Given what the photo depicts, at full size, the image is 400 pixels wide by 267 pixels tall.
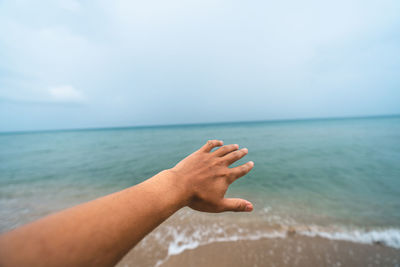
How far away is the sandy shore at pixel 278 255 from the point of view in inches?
109

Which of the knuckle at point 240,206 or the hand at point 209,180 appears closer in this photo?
the hand at point 209,180

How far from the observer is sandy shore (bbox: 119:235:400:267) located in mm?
2779

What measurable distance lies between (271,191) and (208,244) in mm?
4235

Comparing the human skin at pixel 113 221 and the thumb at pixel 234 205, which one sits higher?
the human skin at pixel 113 221

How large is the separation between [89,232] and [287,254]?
3669 mm

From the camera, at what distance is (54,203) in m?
5.95

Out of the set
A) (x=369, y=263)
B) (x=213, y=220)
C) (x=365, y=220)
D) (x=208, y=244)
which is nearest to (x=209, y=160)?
(x=208, y=244)

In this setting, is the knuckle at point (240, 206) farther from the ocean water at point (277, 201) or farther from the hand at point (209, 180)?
the ocean water at point (277, 201)

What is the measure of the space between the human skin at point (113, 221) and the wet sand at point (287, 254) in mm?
1933

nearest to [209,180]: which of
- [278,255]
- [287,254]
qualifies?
[278,255]

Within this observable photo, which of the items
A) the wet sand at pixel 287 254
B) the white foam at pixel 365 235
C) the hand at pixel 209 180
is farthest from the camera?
the white foam at pixel 365 235

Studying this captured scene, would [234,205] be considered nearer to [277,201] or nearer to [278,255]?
[278,255]

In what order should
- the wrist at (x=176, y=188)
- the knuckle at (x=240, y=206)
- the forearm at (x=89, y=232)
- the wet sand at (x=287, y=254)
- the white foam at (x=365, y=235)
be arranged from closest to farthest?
the forearm at (x=89, y=232) < the wrist at (x=176, y=188) < the knuckle at (x=240, y=206) < the wet sand at (x=287, y=254) < the white foam at (x=365, y=235)

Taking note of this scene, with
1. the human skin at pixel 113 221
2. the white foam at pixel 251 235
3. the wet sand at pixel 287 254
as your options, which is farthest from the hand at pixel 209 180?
the white foam at pixel 251 235
